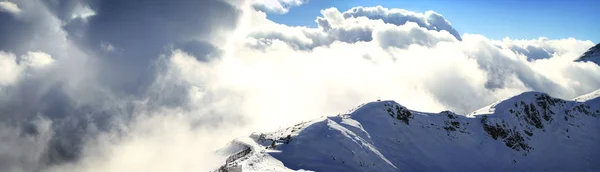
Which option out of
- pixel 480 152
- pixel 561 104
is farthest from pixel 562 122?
pixel 480 152

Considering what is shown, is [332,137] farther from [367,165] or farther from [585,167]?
[585,167]

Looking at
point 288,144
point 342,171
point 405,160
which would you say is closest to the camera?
point 342,171

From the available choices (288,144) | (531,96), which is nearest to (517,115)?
(531,96)

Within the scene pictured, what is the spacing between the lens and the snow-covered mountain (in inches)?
1764

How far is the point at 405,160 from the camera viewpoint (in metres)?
51.8

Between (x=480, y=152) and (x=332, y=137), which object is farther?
(x=480, y=152)

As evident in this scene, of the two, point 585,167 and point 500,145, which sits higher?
point 500,145

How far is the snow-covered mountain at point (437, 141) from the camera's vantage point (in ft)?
147

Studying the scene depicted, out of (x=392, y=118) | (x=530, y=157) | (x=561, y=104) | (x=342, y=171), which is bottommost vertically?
(x=342, y=171)

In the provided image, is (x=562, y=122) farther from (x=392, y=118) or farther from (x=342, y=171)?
(x=342, y=171)

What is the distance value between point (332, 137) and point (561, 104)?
58070mm

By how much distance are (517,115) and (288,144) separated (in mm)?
49432

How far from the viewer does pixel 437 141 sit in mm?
59625

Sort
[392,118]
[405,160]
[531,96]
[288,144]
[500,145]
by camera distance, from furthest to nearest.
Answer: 1. [531,96]
2. [500,145]
3. [392,118]
4. [405,160]
5. [288,144]
